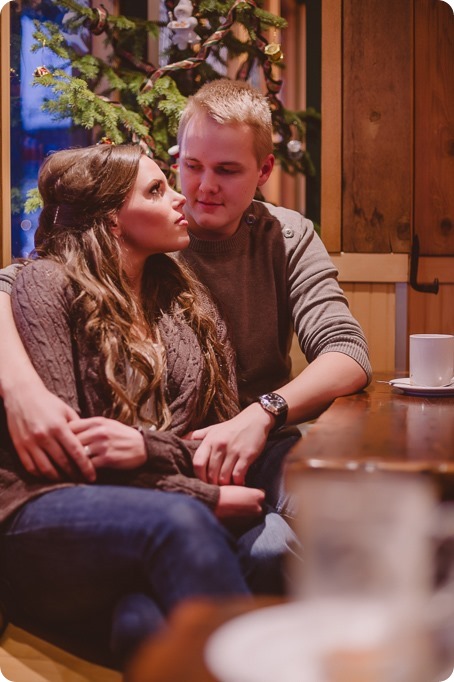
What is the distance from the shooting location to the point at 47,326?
4.21 feet

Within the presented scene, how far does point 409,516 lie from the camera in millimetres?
871

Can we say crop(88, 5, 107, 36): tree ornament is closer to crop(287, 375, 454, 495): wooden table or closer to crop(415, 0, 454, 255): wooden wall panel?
crop(415, 0, 454, 255): wooden wall panel

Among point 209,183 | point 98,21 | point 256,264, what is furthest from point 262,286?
point 98,21


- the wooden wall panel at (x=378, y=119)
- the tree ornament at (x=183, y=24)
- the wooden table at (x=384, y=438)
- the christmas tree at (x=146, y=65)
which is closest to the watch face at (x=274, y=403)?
the wooden table at (x=384, y=438)

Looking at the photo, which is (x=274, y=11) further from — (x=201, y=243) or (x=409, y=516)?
(x=409, y=516)

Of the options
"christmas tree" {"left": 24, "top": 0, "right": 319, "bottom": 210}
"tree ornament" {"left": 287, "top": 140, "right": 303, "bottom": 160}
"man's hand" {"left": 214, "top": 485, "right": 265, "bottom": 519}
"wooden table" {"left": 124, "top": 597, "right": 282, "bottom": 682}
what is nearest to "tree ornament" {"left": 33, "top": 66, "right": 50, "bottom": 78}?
"christmas tree" {"left": 24, "top": 0, "right": 319, "bottom": 210}

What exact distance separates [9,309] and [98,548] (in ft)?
1.62

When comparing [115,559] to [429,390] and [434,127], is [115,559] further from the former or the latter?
[434,127]

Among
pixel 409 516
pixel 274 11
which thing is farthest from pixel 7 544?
pixel 274 11

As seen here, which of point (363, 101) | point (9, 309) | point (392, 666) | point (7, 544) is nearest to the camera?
point (392, 666)

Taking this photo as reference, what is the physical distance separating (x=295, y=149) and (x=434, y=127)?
19.2 inches

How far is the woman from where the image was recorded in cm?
100

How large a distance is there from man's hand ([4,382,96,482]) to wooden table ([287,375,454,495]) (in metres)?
0.37

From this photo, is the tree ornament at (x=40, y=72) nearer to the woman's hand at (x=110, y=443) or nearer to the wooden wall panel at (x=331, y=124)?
the wooden wall panel at (x=331, y=124)
